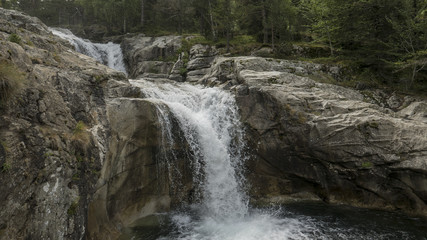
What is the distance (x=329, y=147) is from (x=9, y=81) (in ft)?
47.9

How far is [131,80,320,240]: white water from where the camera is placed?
10656mm

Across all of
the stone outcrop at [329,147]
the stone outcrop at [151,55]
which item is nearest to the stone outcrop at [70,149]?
the stone outcrop at [329,147]

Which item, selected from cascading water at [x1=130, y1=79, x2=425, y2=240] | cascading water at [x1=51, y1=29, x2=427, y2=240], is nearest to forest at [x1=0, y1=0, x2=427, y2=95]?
cascading water at [x1=51, y1=29, x2=427, y2=240]

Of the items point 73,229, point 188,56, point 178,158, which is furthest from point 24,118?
point 188,56

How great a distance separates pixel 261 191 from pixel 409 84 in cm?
1527

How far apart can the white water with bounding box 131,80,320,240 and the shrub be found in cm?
618

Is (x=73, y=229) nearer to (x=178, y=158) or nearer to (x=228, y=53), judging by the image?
(x=178, y=158)

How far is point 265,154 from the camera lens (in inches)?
564

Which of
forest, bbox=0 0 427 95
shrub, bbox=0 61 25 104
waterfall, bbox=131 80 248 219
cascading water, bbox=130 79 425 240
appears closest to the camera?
shrub, bbox=0 61 25 104

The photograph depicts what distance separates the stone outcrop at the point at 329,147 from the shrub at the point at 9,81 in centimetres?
1132

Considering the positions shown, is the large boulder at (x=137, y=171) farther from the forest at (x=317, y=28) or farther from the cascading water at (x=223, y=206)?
the forest at (x=317, y=28)

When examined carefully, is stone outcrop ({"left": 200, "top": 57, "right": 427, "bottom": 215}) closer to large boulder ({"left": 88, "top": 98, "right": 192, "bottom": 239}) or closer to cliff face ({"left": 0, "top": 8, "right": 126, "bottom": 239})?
large boulder ({"left": 88, "top": 98, "right": 192, "bottom": 239})

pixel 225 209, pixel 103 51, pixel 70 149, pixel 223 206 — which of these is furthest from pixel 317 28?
pixel 70 149

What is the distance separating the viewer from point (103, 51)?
31.2 m
